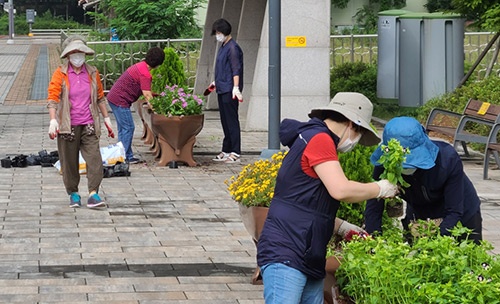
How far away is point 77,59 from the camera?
33.0ft

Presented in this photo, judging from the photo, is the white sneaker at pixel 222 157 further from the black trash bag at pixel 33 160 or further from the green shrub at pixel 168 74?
the black trash bag at pixel 33 160

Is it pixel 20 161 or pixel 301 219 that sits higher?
pixel 301 219

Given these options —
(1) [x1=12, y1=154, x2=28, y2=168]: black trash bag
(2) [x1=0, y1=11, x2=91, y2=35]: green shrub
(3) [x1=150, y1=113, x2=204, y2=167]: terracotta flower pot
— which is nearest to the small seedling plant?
(3) [x1=150, y1=113, x2=204, y2=167]: terracotta flower pot

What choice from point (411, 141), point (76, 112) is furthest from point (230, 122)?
point (411, 141)

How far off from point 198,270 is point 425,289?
406 centimetres

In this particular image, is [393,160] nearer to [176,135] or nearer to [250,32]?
[176,135]

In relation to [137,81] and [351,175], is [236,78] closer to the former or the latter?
[137,81]

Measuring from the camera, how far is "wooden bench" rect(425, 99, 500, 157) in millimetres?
13305

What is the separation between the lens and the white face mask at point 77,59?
10.0 m

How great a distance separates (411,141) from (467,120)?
28.7 ft

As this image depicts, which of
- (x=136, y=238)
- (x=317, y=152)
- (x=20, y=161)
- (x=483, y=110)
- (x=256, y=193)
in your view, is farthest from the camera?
(x=483, y=110)

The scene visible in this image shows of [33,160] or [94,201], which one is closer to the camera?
[94,201]

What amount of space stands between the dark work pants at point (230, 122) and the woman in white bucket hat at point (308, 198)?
30.2 feet

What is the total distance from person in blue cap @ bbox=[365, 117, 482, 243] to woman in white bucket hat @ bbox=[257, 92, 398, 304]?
1.31 ft
